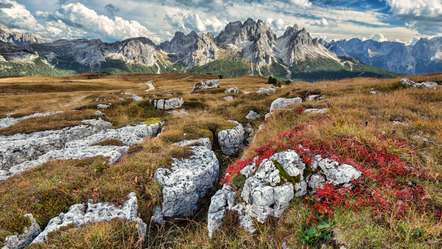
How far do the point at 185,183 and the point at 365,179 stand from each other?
28.8ft

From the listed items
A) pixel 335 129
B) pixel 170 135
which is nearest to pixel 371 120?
pixel 335 129

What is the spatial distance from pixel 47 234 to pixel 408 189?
12460 millimetres

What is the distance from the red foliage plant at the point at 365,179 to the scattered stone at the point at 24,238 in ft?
31.8

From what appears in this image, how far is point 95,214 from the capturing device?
26.9ft

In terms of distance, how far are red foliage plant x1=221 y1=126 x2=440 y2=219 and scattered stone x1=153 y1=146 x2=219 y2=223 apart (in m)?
5.16

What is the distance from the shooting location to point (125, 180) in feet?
33.6

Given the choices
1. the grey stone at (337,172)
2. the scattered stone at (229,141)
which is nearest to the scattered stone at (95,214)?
the grey stone at (337,172)

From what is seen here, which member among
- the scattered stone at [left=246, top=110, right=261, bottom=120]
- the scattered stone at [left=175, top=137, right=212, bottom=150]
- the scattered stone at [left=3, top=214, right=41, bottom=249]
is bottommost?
the scattered stone at [left=3, top=214, right=41, bottom=249]

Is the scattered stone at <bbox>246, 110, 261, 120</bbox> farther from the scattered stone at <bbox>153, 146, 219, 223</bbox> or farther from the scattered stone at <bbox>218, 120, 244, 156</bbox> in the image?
the scattered stone at <bbox>153, 146, 219, 223</bbox>

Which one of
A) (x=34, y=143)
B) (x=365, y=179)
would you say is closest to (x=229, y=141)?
(x=365, y=179)

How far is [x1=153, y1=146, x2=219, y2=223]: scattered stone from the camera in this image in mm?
10242

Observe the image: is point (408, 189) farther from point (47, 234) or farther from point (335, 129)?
point (47, 234)

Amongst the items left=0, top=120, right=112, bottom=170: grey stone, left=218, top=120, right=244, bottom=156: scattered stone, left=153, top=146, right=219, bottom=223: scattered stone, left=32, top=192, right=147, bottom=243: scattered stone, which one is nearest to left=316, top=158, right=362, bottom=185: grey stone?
left=153, top=146, right=219, bottom=223: scattered stone

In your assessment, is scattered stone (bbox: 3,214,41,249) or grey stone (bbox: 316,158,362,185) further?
scattered stone (bbox: 3,214,41,249)
